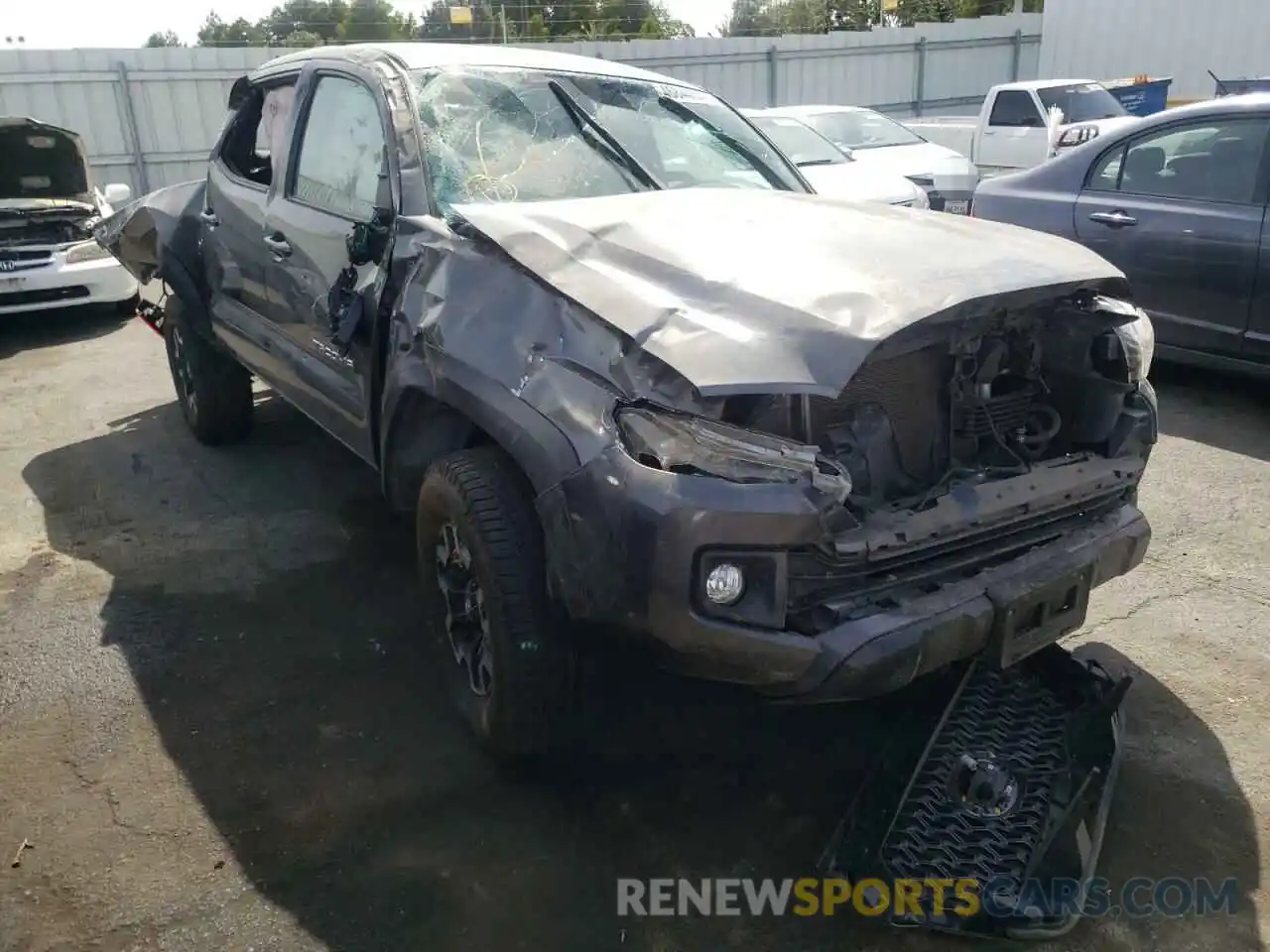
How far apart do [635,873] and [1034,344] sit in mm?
1835

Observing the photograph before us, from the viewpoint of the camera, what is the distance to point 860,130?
11320mm

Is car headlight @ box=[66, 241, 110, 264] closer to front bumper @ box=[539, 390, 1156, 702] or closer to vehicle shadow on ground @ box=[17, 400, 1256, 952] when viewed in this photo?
vehicle shadow on ground @ box=[17, 400, 1256, 952]

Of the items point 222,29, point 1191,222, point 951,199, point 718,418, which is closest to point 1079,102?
point 951,199

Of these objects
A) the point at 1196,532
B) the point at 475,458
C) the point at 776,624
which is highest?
the point at 475,458

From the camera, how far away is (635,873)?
8.36 feet

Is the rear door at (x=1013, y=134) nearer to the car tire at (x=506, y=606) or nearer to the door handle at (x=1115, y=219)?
the door handle at (x=1115, y=219)

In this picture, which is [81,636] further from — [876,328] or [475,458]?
[876,328]

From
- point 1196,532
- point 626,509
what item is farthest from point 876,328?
point 1196,532

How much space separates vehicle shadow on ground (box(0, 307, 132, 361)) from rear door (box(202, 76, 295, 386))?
4294 millimetres

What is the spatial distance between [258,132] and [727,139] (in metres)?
2.21

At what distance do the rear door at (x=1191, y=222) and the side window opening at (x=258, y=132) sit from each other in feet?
14.6

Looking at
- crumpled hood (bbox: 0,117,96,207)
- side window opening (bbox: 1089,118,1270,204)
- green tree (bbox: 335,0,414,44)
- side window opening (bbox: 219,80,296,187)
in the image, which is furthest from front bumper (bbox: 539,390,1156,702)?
green tree (bbox: 335,0,414,44)

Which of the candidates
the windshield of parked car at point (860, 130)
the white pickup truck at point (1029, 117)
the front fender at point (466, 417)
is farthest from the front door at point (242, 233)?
the white pickup truck at point (1029, 117)

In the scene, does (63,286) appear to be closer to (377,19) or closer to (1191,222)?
(1191,222)
